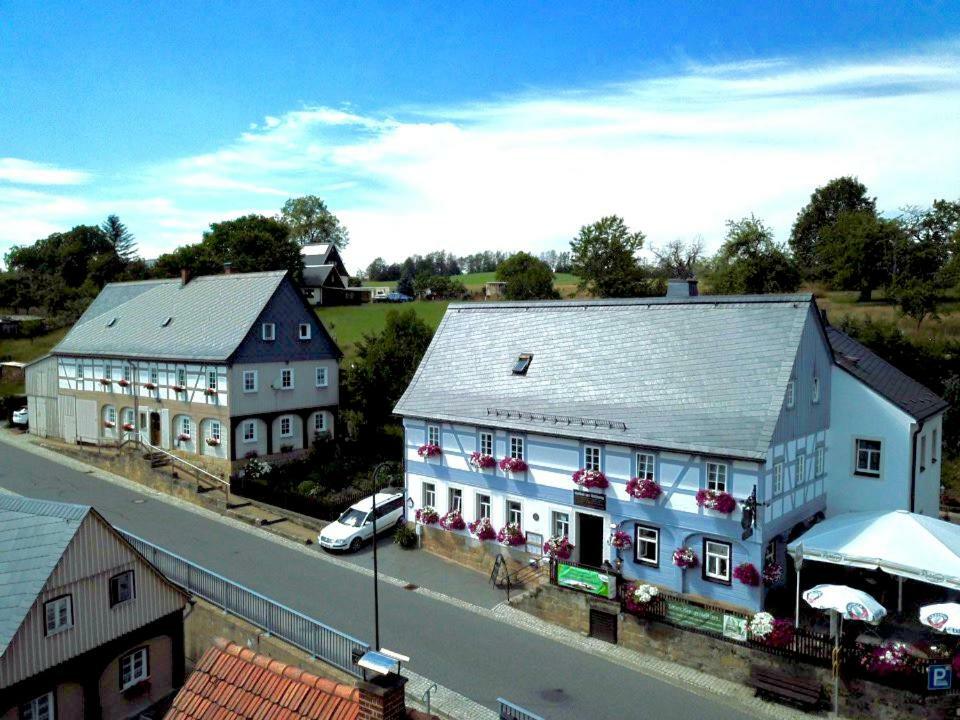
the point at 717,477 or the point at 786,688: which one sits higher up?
the point at 717,477

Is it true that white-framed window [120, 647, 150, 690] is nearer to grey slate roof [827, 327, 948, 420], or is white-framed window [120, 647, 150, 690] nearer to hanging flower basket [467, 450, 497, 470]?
hanging flower basket [467, 450, 497, 470]

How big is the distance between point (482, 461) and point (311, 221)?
83750 mm

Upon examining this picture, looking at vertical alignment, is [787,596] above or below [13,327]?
below

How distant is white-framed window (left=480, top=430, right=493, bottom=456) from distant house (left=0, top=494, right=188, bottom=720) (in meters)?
10.1

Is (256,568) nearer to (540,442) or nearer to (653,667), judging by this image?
(540,442)

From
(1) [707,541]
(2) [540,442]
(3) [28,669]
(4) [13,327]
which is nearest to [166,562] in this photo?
(3) [28,669]

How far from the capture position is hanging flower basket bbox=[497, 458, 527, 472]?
75.8ft

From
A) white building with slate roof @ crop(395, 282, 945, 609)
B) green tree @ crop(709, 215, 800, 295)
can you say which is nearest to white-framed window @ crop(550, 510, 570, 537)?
white building with slate roof @ crop(395, 282, 945, 609)

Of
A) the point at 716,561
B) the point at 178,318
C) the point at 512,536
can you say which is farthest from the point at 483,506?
the point at 178,318

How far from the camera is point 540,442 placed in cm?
2292

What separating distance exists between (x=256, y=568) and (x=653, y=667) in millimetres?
12940

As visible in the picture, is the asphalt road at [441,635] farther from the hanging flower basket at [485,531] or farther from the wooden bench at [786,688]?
the hanging flower basket at [485,531]

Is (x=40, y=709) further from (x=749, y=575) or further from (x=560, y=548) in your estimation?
(x=749, y=575)

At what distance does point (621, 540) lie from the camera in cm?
2084
